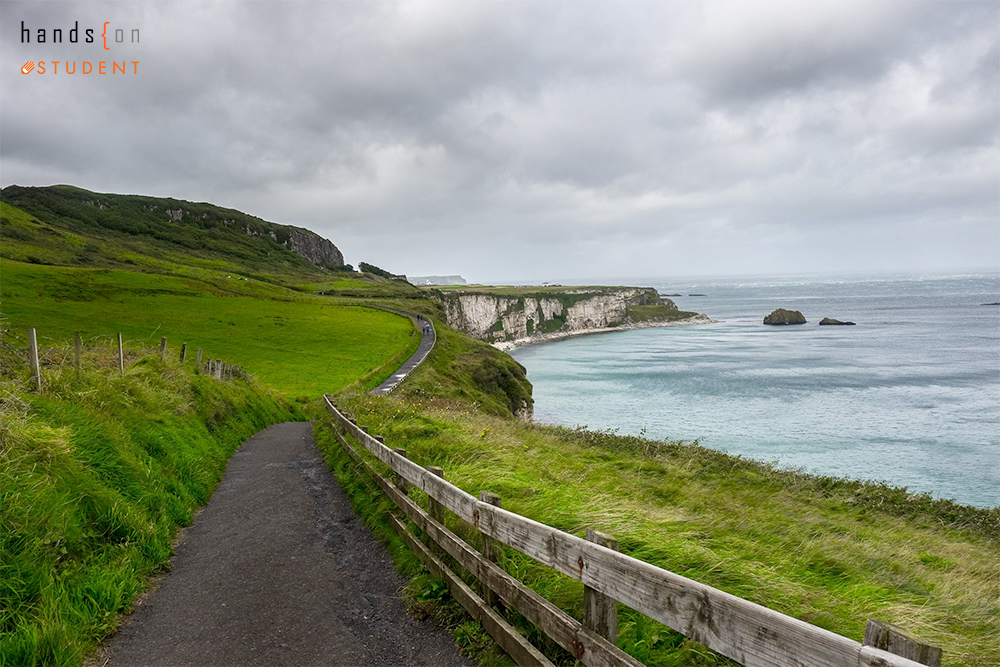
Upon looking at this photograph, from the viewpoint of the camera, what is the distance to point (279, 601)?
7.05 meters

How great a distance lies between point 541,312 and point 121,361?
151 m

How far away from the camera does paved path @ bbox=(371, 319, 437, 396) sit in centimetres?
3453

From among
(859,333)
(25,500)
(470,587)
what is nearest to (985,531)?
(470,587)

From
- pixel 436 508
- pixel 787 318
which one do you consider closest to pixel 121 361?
pixel 436 508

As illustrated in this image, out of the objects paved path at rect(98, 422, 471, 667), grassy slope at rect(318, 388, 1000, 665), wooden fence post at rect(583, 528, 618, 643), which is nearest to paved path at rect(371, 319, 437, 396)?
grassy slope at rect(318, 388, 1000, 665)

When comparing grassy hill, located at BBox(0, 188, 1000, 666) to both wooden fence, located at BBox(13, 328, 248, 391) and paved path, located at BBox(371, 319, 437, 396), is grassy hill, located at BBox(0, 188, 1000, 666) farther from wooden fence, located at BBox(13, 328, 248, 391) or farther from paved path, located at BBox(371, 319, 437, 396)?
paved path, located at BBox(371, 319, 437, 396)

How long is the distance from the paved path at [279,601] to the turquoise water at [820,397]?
2430cm

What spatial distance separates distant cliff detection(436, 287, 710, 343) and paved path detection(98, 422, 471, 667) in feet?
369

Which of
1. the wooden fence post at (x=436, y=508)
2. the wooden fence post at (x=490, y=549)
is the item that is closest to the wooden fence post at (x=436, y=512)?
the wooden fence post at (x=436, y=508)

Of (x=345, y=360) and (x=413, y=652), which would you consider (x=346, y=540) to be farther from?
(x=345, y=360)

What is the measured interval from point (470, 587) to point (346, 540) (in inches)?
143

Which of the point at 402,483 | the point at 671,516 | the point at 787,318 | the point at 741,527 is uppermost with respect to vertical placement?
the point at 787,318

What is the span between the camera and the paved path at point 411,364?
34.5m

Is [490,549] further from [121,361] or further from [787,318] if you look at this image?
[787,318]
